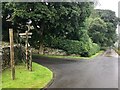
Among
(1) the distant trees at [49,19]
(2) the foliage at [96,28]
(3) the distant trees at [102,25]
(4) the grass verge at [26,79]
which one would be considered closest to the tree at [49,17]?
(1) the distant trees at [49,19]

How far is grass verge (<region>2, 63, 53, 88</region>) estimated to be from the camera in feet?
41.4

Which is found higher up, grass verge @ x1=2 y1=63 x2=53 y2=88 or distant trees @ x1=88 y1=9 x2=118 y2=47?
distant trees @ x1=88 y1=9 x2=118 y2=47

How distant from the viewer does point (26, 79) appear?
14047 mm

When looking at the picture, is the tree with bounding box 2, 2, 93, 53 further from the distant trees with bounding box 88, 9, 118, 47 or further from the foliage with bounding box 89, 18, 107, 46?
the distant trees with bounding box 88, 9, 118, 47

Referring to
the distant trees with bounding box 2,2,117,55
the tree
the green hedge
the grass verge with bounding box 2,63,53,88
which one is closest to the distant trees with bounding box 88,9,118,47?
the distant trees with bounding box 2,2,117,55

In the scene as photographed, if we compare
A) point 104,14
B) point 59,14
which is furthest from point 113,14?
point 59,14

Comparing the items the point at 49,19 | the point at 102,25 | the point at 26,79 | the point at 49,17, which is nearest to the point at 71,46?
the point at 49,19

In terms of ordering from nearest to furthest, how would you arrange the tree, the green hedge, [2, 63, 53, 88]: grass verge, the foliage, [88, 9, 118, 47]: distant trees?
[2, 63, 53, 88]: grass verge < the tree < the green hedge < the foliage < [88, 9, 118, 47]: distant trees

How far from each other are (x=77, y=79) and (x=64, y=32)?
17.1 metres

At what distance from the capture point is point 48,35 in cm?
3198

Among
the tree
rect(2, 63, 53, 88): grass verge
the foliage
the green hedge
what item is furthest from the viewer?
the foliage

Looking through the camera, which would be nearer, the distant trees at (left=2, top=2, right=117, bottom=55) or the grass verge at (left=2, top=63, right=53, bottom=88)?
the grass verge at (left=2, top=63, right=53, bottom=88)

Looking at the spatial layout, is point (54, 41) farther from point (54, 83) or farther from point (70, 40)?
point (54, 83)

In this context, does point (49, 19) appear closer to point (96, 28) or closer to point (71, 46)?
point (71, 46)
